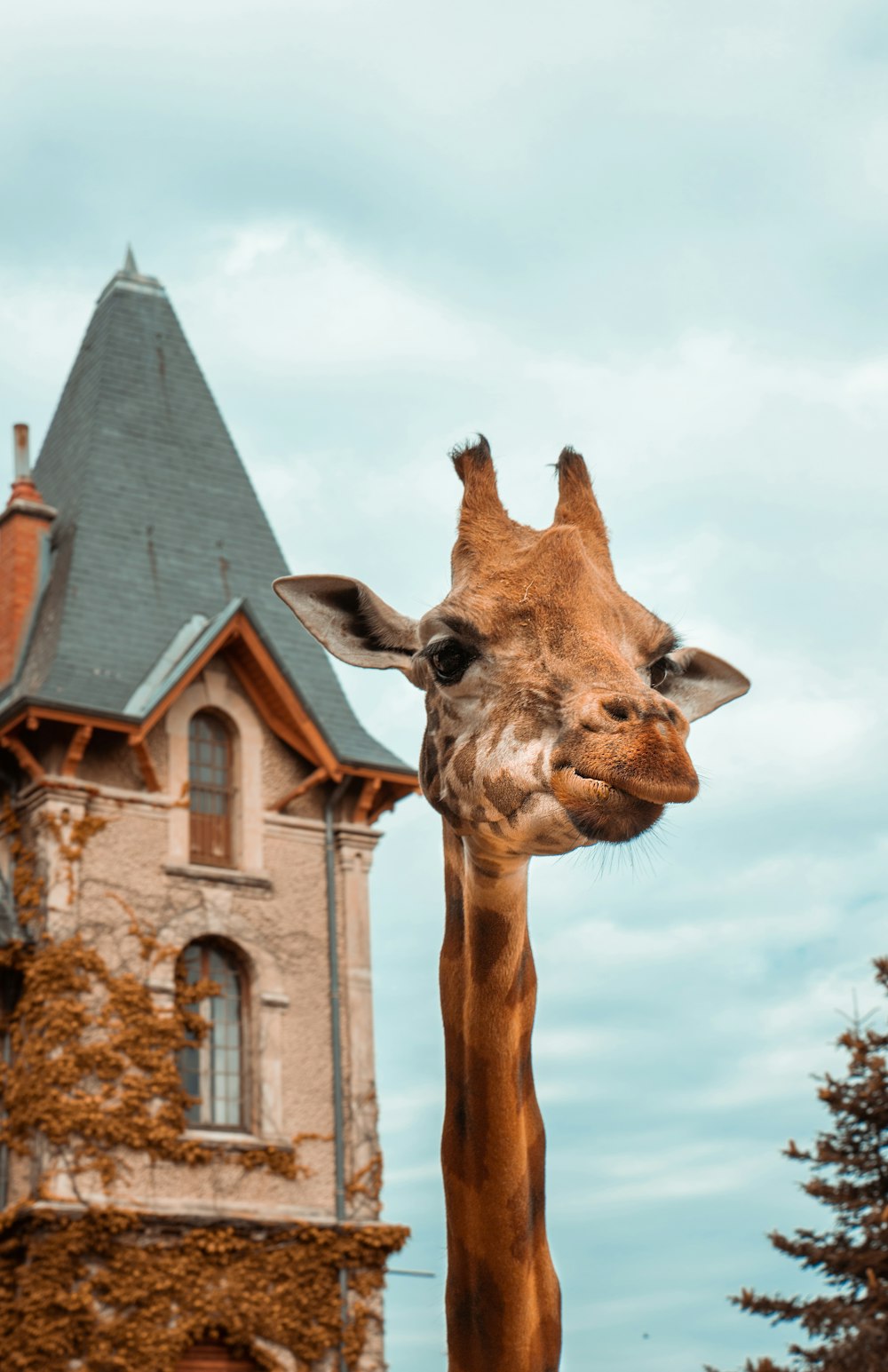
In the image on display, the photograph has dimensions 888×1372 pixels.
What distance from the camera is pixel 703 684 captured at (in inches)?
199

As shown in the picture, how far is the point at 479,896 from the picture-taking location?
14.3 ft

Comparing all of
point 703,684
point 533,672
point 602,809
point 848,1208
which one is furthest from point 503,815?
point 848,1208

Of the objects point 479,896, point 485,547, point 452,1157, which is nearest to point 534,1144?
point 452,1157

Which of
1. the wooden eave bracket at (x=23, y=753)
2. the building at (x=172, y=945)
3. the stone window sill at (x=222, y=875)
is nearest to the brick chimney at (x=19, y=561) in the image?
the building at (x=172, y=945)

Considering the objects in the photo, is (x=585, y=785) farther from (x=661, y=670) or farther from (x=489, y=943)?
(x=661, y=670)

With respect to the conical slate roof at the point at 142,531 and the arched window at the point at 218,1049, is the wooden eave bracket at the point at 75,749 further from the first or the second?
the arched window at the point at 218,1049

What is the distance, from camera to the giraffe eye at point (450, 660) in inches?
171

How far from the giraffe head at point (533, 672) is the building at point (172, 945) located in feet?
55.1

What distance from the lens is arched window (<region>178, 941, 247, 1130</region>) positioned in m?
21.8

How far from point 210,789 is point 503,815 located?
1950cm

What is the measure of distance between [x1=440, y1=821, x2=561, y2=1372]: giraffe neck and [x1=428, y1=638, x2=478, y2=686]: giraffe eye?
423 millimetres

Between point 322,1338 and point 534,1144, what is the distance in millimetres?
18121

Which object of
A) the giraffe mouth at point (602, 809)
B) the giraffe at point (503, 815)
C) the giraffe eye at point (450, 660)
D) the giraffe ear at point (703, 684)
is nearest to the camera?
the giraffe mouth at point (602, 809)

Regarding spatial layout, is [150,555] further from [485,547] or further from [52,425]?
[485,547]
